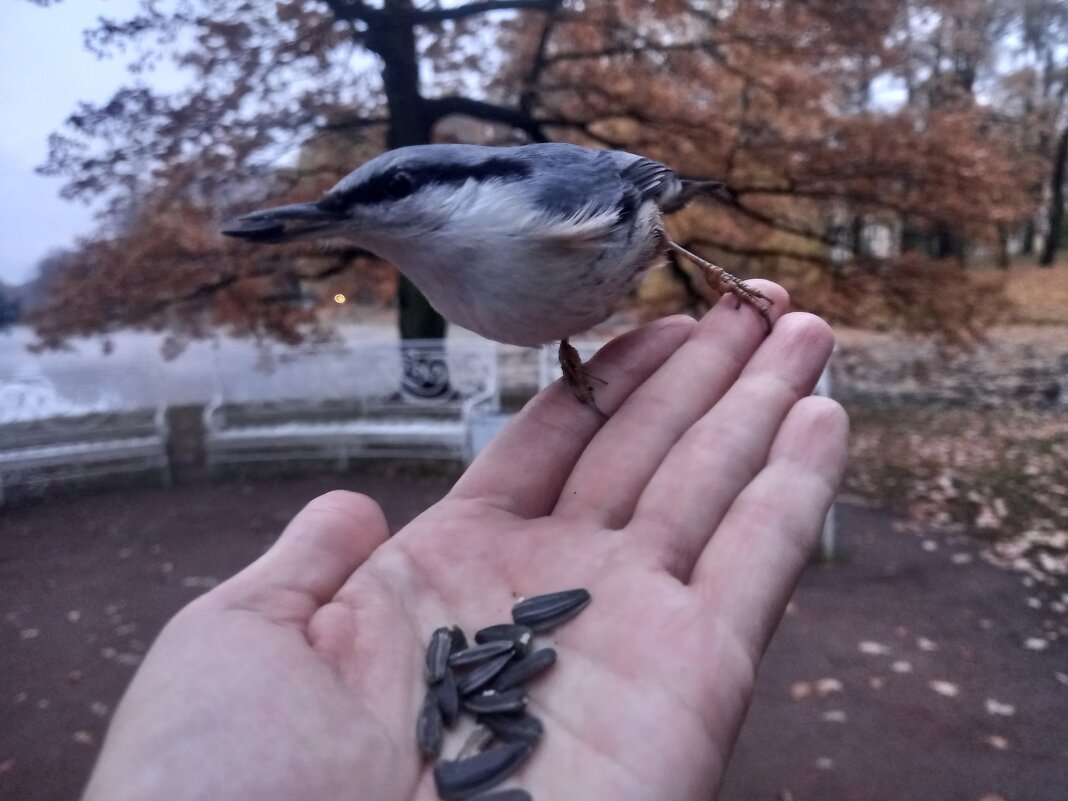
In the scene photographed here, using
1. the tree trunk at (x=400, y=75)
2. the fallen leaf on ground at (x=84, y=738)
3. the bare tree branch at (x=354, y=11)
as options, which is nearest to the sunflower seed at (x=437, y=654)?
the fallen leaf on ground at (x=84, y=738)

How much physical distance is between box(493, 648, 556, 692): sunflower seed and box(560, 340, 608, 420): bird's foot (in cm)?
51

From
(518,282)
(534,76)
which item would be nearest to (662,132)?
(534,76)

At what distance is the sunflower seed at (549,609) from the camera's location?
103 centimetres

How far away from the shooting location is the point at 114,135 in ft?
9.62

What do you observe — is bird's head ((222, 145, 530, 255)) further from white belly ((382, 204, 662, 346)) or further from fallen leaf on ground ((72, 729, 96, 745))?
fallen leaf on ground ((72, 729, 96, 745))

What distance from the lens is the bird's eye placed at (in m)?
0.98

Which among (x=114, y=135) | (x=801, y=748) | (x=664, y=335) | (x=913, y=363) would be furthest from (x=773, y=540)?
(x=913, y=363)

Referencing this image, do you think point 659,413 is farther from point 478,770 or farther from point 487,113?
point 487,113

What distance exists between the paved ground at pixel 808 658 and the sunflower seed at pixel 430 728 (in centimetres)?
112

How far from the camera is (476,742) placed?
0.90 metres

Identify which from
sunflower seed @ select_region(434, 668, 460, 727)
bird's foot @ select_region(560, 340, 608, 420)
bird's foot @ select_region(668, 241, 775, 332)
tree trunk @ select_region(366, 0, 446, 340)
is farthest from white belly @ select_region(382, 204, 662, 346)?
tree trunk @ select_region(366, 0, 446, 340)

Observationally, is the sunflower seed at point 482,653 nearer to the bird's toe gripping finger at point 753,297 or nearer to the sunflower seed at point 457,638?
the sunflower seed at point 457,638

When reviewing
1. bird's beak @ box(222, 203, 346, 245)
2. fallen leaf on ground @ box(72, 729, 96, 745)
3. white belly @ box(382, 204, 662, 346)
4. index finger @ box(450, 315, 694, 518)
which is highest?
bird's beak @ box(222, 203, 346, 245)

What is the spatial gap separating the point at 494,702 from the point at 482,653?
69 millimetres
